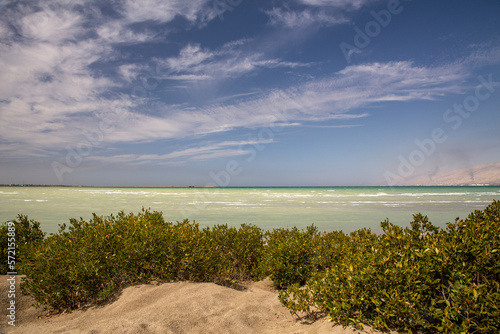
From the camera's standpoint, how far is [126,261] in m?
5.39

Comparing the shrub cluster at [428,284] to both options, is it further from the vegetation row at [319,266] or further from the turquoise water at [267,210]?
the turquoise water at [267,210]

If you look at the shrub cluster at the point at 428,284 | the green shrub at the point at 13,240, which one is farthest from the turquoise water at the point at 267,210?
the shrub cluster at the point at 428,284

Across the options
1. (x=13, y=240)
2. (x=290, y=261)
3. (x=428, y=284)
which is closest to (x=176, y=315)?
(x=290, y=261)

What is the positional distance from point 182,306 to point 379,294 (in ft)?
9.84

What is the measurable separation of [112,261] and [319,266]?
4.39 m

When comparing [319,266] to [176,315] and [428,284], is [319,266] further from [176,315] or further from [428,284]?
[176,315]

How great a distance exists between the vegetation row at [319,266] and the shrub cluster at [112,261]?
0.07 feet

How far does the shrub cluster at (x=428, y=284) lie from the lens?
2.92m

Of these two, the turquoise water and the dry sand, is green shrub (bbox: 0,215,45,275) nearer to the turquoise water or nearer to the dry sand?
the dry sand

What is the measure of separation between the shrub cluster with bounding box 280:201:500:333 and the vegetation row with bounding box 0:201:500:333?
0.01m

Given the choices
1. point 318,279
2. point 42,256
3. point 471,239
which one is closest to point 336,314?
point 318,279

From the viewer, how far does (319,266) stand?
20.7ft

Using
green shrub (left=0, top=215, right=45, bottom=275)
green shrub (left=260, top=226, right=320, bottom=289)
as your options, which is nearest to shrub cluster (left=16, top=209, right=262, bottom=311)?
green shrub (left=260, top=226, right=320, bottom=289)

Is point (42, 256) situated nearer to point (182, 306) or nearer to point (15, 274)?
point (15, 274)
